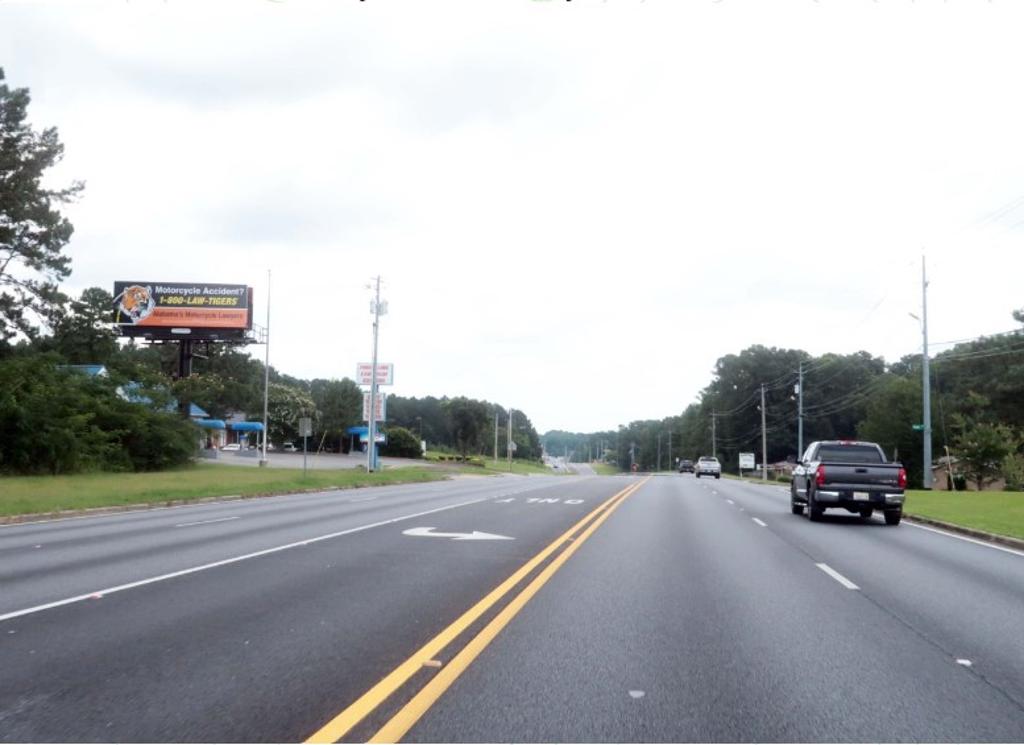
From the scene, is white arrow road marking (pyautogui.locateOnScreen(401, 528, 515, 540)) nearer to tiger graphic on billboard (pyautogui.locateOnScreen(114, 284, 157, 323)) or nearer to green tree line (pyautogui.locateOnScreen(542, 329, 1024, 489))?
green tree line (pyautogui.locateOnScreen(542, 329, 1024, 489))

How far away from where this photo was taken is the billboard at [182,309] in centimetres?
6688

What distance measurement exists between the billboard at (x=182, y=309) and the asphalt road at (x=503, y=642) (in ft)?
181

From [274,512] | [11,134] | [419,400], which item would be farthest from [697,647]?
[419,400]

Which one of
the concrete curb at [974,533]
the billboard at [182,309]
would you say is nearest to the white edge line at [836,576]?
the concrete curb at [974,533]

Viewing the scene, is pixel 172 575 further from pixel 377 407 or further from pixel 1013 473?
pixel 377 407

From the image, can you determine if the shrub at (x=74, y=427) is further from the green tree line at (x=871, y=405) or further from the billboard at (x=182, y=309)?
the green tree line at (x=871, y=405)

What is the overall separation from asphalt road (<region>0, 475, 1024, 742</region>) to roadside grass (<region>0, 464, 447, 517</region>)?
28.0 feet

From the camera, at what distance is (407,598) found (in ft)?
29.8

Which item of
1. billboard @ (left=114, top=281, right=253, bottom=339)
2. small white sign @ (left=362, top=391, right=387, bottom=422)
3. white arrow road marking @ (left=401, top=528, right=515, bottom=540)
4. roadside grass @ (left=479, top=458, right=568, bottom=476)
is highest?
billboard @ (left=114, top=281, right=253, bottom=339)

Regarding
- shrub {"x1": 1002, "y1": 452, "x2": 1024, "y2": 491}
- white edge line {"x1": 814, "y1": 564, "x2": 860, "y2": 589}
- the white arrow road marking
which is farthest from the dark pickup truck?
shrub {"x1": 1002, "y1": 452, "x2": 1024, "y2": 491}

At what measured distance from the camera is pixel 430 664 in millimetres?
6391

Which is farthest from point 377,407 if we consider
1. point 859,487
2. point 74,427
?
point 859,487

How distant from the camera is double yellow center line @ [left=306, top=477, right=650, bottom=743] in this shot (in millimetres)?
4969

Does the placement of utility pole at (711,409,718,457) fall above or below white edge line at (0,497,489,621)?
above
